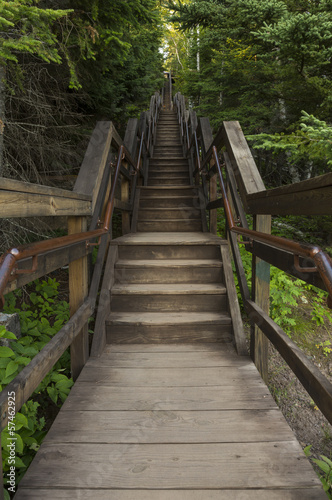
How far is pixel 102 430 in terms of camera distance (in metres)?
1.51

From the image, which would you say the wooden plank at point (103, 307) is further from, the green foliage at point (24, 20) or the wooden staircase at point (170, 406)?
the green foliage at point (24, 20)

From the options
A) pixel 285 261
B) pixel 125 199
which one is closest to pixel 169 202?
pixel 125 199

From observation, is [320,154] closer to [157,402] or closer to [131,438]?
[157,402]

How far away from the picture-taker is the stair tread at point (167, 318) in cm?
238

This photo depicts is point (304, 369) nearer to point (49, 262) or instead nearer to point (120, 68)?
point (49, 262)

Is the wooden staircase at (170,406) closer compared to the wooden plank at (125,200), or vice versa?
the wooden staircase at (170,406)

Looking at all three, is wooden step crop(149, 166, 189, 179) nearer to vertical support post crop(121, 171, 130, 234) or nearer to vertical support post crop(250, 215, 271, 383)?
vertical support post crop(121, 171, 130, 234)

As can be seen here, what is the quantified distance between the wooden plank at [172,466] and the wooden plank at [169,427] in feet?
0.14

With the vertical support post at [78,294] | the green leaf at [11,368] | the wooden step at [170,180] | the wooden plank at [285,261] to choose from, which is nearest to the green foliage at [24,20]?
the vertical support post at [78,294]

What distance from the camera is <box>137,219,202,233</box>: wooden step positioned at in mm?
4273

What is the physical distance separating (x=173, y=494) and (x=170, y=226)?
3380 millimetres

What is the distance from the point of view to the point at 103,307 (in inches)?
94.8

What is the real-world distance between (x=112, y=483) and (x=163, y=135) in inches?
425

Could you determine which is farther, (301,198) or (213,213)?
(213,213)
